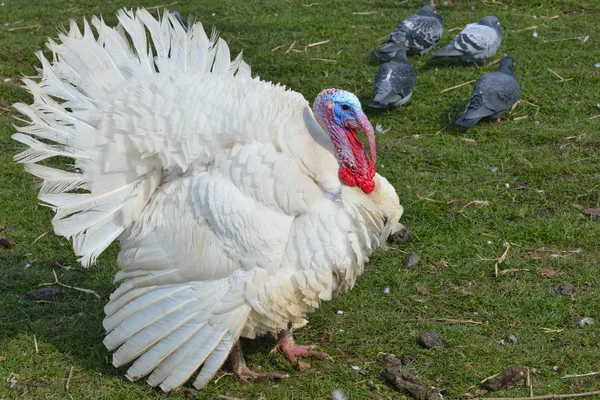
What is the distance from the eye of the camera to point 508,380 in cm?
464

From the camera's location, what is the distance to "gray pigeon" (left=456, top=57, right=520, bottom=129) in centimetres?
772

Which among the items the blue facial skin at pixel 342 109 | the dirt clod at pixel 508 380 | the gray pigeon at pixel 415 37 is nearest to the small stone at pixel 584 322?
the dirt clod at pixel 508 380

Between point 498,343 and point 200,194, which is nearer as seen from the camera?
point 200,194

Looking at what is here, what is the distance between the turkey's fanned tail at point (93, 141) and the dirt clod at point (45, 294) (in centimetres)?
115

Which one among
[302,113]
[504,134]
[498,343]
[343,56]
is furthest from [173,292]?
[343,56]

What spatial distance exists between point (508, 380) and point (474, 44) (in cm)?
510

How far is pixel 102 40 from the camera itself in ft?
16.3

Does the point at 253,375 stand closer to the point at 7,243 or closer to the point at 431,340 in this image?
the point at 431,340

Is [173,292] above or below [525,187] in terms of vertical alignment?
above

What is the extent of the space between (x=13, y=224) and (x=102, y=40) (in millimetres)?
2368

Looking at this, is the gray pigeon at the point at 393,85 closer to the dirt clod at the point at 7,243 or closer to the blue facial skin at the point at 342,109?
the blue facial skin at the point at 342,109

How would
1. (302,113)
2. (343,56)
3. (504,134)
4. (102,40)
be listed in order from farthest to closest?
(343,56)
(504,134)
(102,40)
(302,113)

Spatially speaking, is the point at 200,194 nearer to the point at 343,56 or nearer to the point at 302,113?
the point at 302,113

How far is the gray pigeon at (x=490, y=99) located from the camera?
7.72 m
